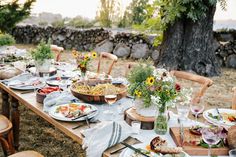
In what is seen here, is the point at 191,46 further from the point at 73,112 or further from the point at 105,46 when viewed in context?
the point at 73,112

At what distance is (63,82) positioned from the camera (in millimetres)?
2520

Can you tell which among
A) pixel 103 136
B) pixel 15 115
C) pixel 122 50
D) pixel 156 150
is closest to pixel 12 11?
pixel 122 50

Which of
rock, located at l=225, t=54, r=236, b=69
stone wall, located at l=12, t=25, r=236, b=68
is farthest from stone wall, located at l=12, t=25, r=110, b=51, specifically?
rock, located at l=225, t=54, r=236, b=69

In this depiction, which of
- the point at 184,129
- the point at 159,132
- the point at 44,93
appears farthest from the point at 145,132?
the point at 44,93

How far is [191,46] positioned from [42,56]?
4.22 metres

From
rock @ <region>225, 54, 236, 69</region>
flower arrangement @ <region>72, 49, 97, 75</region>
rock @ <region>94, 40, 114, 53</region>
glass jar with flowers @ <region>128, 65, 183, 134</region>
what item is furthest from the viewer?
rock @ <region>94, 40, 114, 53</region>

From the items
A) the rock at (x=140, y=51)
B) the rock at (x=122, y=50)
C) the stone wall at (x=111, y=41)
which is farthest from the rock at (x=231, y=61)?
the rock at (x=122, y=50)

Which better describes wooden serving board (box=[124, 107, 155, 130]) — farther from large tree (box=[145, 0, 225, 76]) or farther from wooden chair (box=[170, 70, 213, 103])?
large tree (box=[145, 0, 225, 76])

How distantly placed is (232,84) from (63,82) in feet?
14.1

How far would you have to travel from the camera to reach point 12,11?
8.11 m

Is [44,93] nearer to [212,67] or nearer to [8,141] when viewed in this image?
[8,141]

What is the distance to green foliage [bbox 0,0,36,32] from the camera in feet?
26.3

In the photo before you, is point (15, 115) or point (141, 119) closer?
point (141, 119)

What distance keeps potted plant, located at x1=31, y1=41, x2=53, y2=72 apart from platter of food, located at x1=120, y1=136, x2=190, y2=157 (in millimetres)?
1565
